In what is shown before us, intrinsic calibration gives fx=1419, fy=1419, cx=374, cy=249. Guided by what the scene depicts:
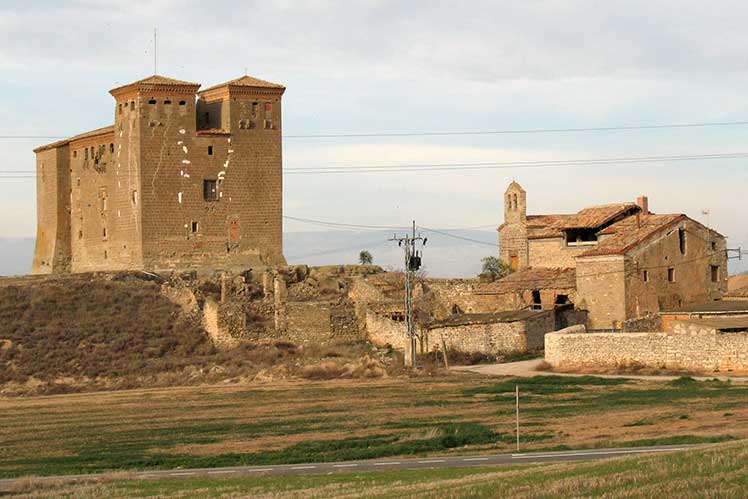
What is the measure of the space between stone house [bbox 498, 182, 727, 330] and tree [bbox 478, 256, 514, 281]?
0.49 metres

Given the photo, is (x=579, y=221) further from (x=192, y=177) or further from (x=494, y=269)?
(x=192, y=177)

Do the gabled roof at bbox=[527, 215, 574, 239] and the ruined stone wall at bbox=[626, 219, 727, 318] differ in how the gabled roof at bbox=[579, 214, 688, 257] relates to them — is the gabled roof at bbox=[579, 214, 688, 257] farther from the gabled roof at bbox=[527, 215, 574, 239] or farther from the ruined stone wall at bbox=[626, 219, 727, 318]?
the gabled roof at bbox=[527, 215, 574, 239]

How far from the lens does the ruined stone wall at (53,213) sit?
66.6 meters

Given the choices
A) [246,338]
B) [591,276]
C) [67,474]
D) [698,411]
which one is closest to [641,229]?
[591,276]

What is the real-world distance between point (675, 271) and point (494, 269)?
423 inches

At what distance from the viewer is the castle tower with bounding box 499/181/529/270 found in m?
57.8

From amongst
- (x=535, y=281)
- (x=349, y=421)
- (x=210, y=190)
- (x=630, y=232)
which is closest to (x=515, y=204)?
(x=535, y=281)

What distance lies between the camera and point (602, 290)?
48844 millimetres

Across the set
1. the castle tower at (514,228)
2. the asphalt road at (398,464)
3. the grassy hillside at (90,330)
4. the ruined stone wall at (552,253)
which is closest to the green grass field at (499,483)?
the asphalt road at (398,464)

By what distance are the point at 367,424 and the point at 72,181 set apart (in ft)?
124

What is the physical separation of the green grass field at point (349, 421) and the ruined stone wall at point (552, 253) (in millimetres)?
13327

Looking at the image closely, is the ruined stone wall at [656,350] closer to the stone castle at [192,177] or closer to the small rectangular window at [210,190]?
the stone castle at [192,177]

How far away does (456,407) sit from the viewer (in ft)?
115

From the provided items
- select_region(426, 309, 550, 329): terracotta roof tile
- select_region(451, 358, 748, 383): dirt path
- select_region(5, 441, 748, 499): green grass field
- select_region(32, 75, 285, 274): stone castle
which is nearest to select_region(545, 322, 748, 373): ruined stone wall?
select_region(451, 358, 748, 383): dirt path
